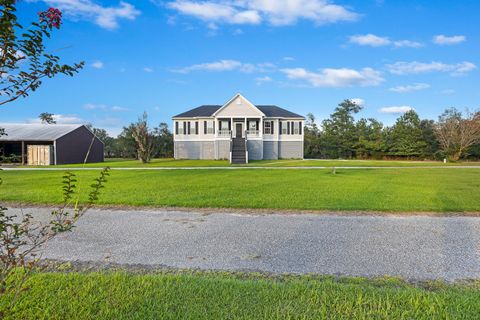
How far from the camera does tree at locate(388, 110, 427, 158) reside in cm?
3831

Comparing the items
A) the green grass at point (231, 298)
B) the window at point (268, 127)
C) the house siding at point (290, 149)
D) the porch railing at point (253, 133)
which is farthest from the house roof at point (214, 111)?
the green grass at point (231, 298)

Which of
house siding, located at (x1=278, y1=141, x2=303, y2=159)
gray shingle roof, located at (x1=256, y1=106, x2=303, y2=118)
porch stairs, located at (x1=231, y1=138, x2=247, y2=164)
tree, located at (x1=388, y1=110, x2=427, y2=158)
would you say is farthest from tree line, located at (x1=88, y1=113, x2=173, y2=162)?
tree, located at (x1=388, y1=110, x2=427, y2=158)

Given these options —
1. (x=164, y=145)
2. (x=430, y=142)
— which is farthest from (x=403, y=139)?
(x=164, y=145)

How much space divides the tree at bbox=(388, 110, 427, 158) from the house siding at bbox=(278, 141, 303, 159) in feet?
51.0

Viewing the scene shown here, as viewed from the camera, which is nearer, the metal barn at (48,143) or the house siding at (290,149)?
the metal barn at (48,143)

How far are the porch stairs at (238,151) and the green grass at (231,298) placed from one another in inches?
906

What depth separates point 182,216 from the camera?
627 cm

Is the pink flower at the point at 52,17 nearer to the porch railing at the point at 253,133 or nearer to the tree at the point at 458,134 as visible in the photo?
the porch railing at the point at 253,133

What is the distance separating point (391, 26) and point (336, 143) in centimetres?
2619

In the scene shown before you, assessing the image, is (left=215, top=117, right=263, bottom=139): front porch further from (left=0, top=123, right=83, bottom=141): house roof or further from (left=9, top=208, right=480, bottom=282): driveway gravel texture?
(left=9, top=208, right=480, bottom=282): driveway gravel texture

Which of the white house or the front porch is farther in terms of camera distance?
the white house

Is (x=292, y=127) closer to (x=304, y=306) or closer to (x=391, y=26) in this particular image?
(x=391, y=26)

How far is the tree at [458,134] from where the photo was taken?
1375 inches

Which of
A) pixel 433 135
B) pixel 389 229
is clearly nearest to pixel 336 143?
pixel 433 135
